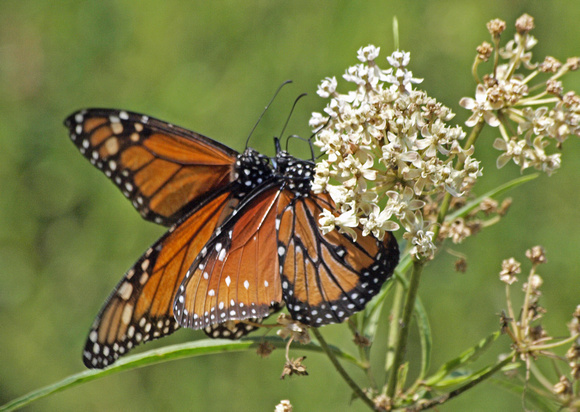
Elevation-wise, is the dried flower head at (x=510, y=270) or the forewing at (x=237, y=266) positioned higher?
the forewing at (x=237, y=266)

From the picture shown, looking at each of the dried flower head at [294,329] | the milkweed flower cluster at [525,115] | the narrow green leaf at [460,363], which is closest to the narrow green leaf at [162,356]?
the dried flower head at [294,329]

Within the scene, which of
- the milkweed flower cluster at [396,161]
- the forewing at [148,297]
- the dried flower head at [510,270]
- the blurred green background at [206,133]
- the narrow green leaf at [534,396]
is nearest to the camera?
the milkweed flower cluster at [396,161]

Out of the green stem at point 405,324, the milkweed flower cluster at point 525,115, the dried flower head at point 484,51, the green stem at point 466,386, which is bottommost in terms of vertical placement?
the green stem at point 466,386

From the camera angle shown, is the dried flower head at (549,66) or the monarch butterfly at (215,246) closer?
the dried flower head at (549,66)

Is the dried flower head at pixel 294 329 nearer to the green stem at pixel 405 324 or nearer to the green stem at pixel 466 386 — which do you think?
the green stem at pixel 405 324

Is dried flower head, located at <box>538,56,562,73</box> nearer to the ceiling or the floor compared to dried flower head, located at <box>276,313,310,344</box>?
nearer to the ceiling

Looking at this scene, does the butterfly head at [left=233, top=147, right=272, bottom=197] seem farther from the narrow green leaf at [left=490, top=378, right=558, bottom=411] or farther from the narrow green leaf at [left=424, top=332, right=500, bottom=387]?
the narrow green leaf at [left=490, top=378, right=558, bottom=411]

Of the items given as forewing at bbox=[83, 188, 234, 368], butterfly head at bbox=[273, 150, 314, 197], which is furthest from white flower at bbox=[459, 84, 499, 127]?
forewing at bbox=[83, 188, 234, 368]

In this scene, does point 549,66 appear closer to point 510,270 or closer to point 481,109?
point 481,109
